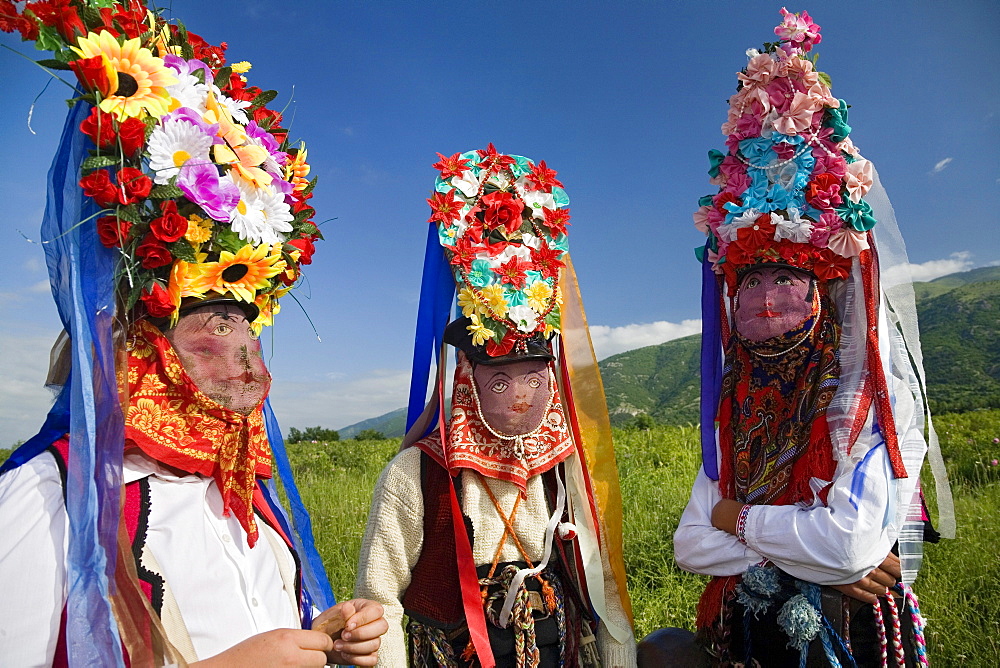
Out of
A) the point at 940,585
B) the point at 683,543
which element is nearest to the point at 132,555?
the point at 683,543

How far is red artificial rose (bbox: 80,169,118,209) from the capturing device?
1.99 m

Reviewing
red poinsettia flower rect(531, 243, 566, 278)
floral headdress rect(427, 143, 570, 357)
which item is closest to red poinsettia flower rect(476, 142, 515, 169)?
floral headdress rect(427, 143, 570, 357)

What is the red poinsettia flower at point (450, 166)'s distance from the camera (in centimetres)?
313

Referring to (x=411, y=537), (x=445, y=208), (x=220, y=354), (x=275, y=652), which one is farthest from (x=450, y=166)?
(x=275, y=652)

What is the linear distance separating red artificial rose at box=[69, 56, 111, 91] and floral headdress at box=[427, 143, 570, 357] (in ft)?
4.64

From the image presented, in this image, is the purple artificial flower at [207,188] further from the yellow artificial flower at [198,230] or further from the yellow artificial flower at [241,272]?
the yellow artificial flower at [241,272]

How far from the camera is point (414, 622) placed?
9.73ft

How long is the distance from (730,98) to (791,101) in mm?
297

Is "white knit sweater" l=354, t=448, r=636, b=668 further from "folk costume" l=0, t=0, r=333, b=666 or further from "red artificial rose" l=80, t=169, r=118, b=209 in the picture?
"red artificial rose" l=80, t=169, r=118, b=209

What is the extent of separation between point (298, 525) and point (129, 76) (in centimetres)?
175

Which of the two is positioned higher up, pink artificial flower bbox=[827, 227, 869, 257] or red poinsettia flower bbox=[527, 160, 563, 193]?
red poinsettia flower bbox=[527, 160, 563, 193]

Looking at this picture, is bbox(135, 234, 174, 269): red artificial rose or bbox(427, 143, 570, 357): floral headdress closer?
bbox(135, 234, 174, 269): red artificial rose

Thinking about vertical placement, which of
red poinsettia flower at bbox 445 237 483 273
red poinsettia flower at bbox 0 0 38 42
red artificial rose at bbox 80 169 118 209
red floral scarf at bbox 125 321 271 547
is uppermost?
red poinsettia flower at bbox 0 0 38 42

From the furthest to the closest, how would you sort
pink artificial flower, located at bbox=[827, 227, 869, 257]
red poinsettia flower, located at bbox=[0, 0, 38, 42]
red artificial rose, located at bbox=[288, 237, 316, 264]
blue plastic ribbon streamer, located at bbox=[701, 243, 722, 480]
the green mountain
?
the green mountain, blue plastic ribbon streamer, located at bbox=[701, 243, 722, 480], pink artificial flower, located at bbox=[827, 227, 869, 257], red artificial rose, located at bbox=[288, 237, 316, 264], red poinsettia flower, located at bbox=[0, 0, 38, 42]
